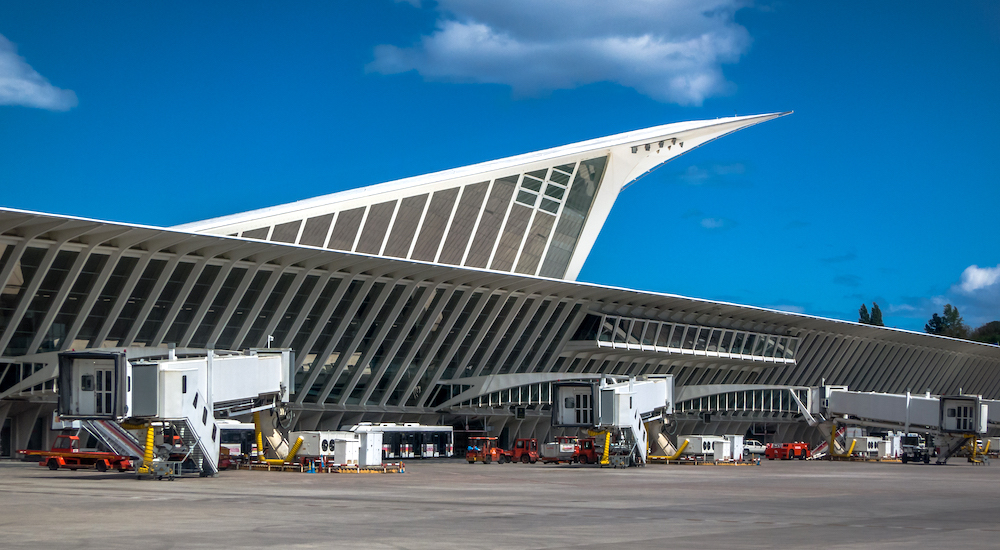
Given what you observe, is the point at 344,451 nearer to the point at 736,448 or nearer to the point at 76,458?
the point at 76,458

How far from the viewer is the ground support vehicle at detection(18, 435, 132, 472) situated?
128 feet

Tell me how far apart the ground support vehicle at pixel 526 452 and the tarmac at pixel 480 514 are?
2321 cm

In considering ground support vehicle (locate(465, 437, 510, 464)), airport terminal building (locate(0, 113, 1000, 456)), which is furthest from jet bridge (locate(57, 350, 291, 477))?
ground support vehicle (locate(465, 437, 510, 464))

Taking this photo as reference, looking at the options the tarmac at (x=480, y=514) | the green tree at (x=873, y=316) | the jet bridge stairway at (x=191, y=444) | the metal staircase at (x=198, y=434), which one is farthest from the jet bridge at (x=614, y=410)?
the green tree at (x=873, y=316)

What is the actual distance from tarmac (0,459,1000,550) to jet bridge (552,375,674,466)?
45.7 feet

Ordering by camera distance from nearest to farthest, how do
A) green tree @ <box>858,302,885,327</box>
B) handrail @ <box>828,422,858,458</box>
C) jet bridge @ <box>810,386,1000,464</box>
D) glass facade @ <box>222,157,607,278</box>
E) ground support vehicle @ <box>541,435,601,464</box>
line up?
ground support vehicle @ <box>541,435,601,464</box> < jet bridge @ <box>810,386,1000,464</box> < glass facade @ <box>222,157,607,278</box> < handrail @ <box>828,422,858,458</box> < green tree @ <box>858,302,885,327</box>

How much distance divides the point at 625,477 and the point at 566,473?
165 inches

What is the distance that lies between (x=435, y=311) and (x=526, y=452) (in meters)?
9.24

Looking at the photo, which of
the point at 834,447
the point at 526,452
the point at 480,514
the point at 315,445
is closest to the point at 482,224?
the point at 526,452

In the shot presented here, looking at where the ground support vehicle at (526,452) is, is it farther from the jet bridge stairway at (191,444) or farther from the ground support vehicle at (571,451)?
the jet bridge stairway at (191,444)

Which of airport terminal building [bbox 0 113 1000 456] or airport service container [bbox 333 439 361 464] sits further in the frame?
airport terminal building [bbox 0 113 1000 456]

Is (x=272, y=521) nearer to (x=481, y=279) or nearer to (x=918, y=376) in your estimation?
(x=481, y=279)

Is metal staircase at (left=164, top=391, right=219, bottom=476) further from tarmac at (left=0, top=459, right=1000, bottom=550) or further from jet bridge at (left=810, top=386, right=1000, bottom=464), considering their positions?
jet bridge at (left=810, top=386, right=1000, bottom=464)

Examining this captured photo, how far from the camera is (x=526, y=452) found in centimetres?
5734
